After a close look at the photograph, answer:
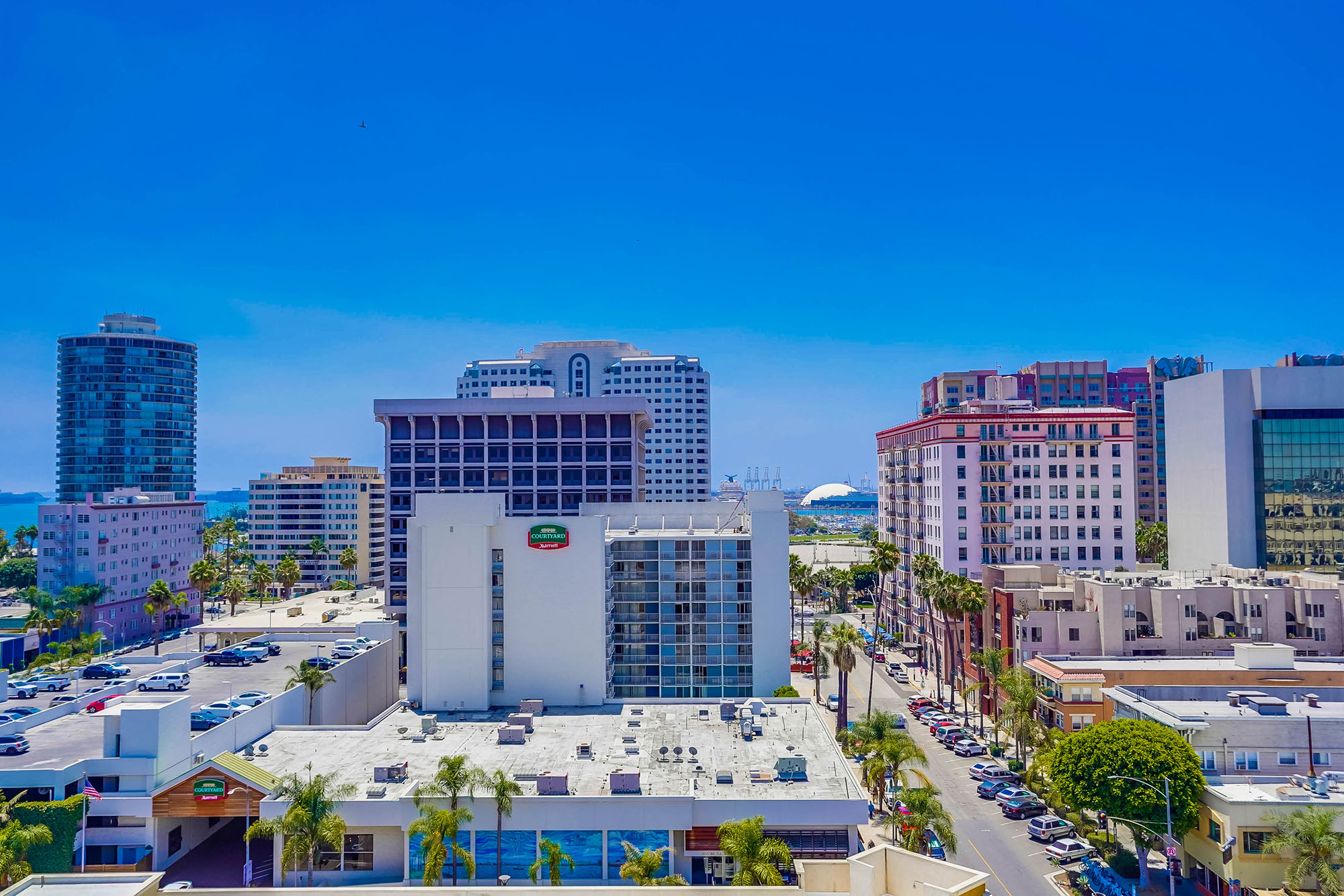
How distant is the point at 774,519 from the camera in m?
75.1

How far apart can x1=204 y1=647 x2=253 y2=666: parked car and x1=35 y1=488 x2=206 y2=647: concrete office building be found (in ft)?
218

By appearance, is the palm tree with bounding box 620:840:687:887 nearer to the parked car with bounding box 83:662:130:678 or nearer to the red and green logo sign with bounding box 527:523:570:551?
the red and green logo sign with bounding box 527:523:570:551

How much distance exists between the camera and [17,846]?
4325 centimetres

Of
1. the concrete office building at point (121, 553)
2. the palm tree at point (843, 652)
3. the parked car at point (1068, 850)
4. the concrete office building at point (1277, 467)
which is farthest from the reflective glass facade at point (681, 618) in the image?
the concrete office building at point (121, 553)

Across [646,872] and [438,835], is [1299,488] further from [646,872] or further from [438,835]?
[438,835]

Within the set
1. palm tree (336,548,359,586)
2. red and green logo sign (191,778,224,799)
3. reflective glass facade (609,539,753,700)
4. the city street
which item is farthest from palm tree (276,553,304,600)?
red and green logo sign (191,778,224,799)

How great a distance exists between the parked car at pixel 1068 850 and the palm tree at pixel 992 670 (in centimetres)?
2236

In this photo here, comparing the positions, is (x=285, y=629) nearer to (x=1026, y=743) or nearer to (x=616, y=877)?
(x=616, y=877)

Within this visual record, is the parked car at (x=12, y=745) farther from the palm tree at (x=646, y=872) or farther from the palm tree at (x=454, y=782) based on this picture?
the palm tree at (x=646, y=872)

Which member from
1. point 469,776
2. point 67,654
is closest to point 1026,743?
point 469,776

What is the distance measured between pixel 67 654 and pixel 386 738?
173 feet

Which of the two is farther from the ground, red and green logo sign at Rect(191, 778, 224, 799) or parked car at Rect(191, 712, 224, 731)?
parked car at Rect(191, 712, 224, 731)

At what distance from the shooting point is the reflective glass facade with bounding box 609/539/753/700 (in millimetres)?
75250

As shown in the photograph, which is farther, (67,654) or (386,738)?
(67,654)
